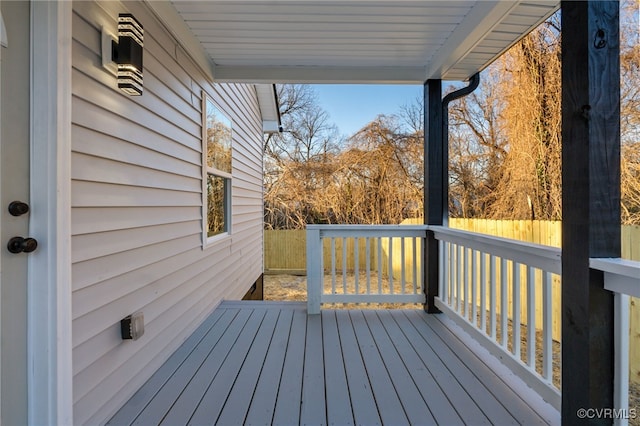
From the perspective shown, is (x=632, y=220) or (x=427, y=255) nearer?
(x=427, y=255)

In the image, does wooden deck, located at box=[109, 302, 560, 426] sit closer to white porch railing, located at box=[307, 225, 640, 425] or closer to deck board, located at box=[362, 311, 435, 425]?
deck board, located at box=[362, 311, 435, 425]

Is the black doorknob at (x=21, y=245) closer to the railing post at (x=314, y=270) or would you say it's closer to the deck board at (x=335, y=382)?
the deck board at (x=335, y=382)

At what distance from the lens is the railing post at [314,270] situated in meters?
3.20

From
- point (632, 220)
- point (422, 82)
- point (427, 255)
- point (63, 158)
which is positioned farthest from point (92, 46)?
point (632, 220)

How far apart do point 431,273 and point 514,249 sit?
1.32 metres

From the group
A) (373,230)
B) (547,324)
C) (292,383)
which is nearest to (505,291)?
(547,324)

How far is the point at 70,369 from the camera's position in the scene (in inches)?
54.7

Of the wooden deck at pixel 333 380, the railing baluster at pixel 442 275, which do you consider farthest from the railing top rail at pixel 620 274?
the railing baluster at pixel 442 275

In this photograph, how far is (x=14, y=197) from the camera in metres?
1.25

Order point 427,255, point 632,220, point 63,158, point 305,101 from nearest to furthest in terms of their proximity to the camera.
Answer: point 63,158
point 427,255
point 632,220
point 305,101

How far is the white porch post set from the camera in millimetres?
1289

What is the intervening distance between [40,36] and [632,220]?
5.80 m

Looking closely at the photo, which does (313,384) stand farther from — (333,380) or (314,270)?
(314,270)

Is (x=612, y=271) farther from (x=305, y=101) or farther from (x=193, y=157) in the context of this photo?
(x=305, y=101)
